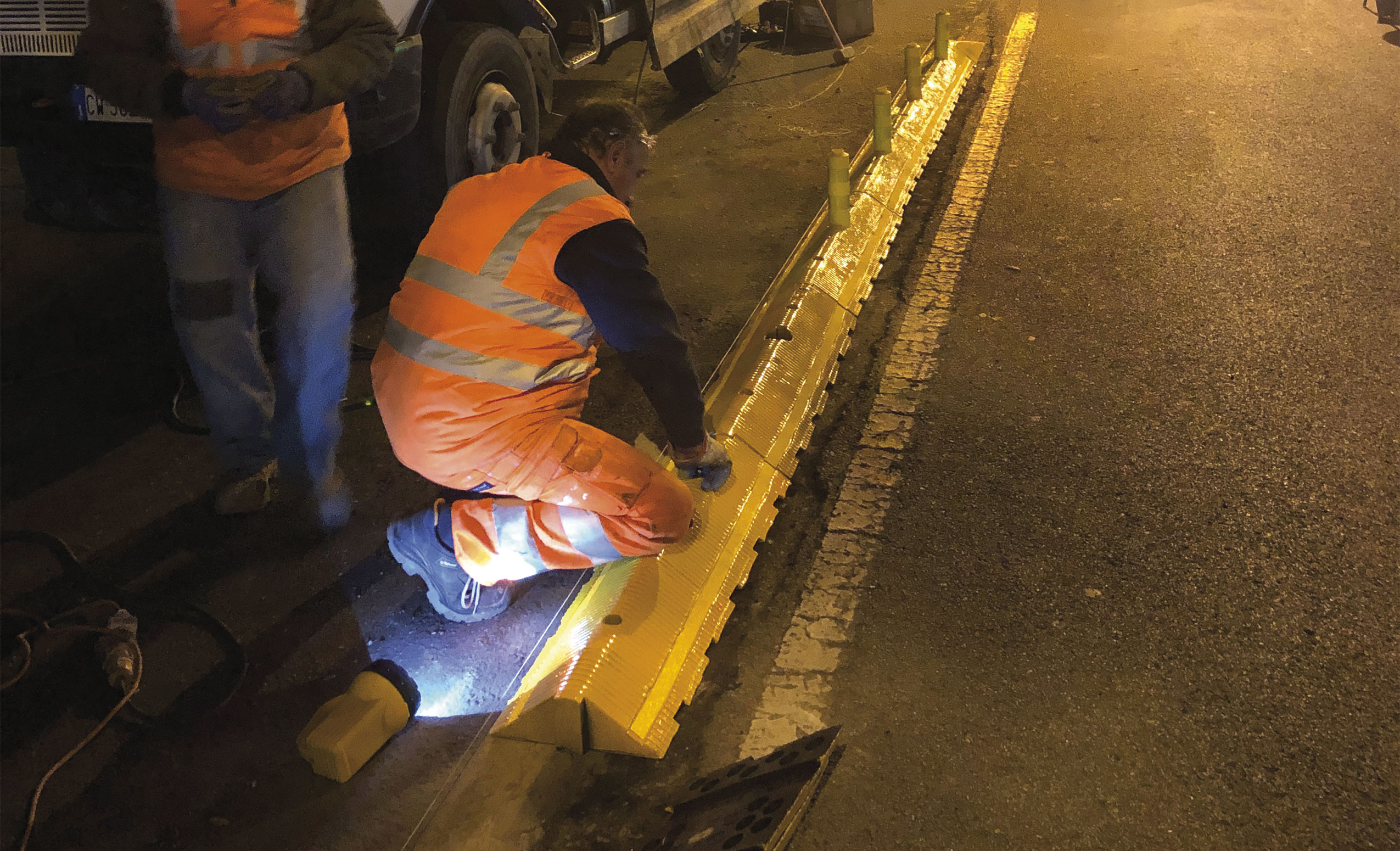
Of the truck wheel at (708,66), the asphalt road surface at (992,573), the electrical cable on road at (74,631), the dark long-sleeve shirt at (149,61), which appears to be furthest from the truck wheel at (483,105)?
the truck wheel at (708,66)

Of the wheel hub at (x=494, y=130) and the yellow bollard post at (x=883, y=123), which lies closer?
the wheel hub at (x=494, y=130)

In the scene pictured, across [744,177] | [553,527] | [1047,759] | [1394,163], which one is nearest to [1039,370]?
[1047,759]

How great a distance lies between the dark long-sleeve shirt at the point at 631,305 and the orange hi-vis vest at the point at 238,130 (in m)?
0.89

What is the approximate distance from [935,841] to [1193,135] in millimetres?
6339

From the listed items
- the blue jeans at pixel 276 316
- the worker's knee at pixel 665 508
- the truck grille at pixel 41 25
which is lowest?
the worker's knee at pixel 665 508

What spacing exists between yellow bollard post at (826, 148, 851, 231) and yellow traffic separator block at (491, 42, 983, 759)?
5 cm

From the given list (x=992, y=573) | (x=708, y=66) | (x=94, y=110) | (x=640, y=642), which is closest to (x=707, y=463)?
(x=640, y=642)

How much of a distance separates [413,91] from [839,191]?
2.16 metres

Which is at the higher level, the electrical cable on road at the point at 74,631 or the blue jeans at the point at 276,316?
the blue jeans at the point at 276,316

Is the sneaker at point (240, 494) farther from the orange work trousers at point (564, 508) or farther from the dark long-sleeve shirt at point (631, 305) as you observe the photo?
the dark long-sleeve shirt at point (631, 305)

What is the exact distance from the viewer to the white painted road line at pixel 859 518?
2.70 metres

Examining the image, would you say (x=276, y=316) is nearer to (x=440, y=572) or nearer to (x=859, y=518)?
(x=440, y=572)

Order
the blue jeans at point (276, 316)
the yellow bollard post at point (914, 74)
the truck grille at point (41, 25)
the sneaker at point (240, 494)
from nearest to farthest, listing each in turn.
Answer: the blue jeans at point (276, 316) < the sneaker at point (240, 494) < the truck grille at point (41, 25) < the yellow bollard post at point (914, 74)

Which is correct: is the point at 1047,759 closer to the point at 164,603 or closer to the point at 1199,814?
the point at 1199,814
